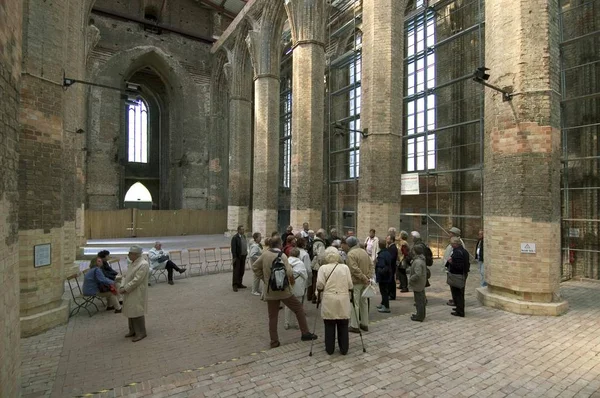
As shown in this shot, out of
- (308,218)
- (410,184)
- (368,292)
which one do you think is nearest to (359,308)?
(368,292)

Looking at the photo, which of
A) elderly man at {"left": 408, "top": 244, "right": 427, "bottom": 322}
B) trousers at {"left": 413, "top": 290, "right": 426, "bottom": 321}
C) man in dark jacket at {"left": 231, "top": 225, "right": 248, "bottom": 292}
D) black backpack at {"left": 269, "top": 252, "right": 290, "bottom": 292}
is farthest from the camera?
man in dark jacket at {"left": 231, "top": 225, "right": 248, "bottom": 292}

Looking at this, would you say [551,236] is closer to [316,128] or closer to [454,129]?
[454,129]

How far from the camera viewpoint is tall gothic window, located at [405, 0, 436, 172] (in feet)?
49.8

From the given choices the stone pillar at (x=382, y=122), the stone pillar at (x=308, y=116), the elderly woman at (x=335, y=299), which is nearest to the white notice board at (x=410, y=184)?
the stone pillar at (x=382, y=122)

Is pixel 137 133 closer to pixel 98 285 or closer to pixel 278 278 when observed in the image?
pixel 98 285

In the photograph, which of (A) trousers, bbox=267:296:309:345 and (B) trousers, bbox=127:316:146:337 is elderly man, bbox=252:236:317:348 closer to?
(A) trousers, bbox=267:296:309:345

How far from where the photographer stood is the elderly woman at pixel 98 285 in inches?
252

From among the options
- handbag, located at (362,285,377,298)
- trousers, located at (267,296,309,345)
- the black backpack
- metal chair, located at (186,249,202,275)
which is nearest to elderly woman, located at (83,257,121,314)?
trousers, located at (267,296,309,345)

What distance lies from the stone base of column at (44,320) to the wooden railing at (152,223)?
667 inches

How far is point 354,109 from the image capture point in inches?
759

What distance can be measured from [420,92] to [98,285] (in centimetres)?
1433

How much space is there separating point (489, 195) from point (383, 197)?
15.7 feet

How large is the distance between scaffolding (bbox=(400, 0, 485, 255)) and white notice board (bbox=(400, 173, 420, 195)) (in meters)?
0.38

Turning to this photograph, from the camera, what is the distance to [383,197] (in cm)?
1198
